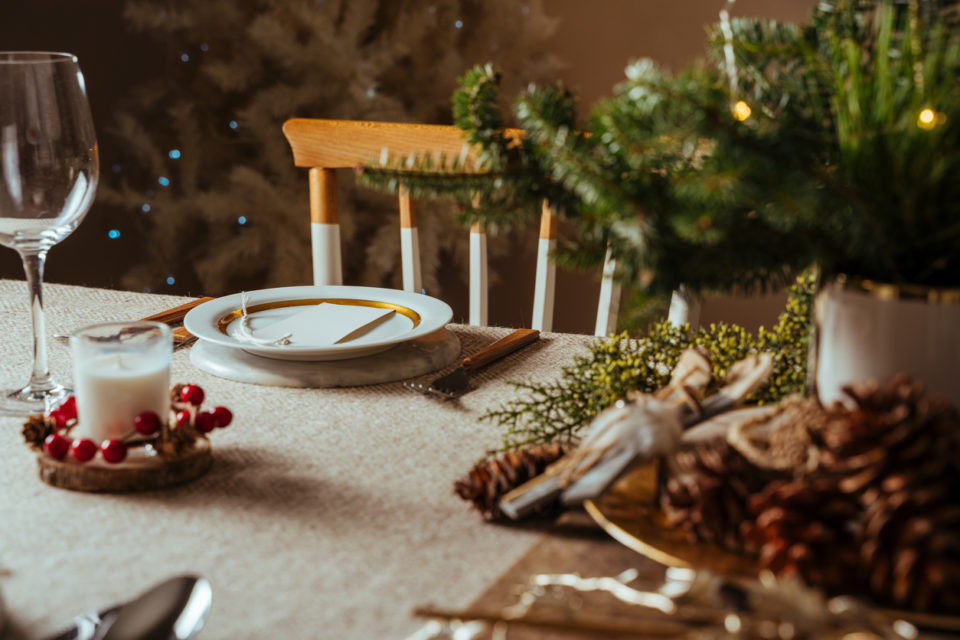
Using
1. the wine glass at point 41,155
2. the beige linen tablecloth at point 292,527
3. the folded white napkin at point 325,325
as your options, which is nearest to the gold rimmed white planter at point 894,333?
the beige linen tablecloth at point 292,527

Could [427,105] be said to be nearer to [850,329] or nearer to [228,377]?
[228,377]

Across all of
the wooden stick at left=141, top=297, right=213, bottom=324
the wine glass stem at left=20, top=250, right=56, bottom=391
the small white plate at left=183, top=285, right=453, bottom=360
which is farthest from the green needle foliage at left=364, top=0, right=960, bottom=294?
the wooden stick at left=141, top=297, right=213, bottom=324

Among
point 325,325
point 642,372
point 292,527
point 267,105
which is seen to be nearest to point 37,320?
point 325,325

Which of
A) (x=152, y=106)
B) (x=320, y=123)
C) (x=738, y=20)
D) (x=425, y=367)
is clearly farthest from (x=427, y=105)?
(x=738, y=20)

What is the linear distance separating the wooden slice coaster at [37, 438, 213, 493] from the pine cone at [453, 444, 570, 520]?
0.20 meters

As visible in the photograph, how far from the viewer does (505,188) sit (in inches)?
24.1

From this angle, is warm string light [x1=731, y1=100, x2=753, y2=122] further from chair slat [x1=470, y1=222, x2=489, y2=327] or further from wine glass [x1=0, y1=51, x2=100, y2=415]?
chair slat [x1=470, y1=222, x2=489, y2=327]

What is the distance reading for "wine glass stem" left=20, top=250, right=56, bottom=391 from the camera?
2.65ft

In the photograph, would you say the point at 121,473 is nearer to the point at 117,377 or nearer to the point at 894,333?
the point at 117,377

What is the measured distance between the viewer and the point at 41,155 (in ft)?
2.42

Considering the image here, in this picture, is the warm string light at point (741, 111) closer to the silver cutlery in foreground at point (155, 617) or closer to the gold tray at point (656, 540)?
the gold tray at point (656, 540)

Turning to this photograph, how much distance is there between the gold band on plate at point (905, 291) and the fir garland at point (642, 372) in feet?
0.68

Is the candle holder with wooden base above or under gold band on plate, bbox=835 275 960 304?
under

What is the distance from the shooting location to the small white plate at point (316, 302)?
2.84 feet
